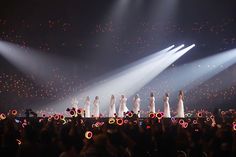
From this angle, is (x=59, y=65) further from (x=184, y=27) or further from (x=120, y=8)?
(x=184, y=27)

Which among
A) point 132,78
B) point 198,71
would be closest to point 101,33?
point 132,78

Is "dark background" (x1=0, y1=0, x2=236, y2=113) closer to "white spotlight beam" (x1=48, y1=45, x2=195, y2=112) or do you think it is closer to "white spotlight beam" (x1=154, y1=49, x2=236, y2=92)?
"white spotlight beam" (x1=154, y1=49, x2=236, y2=92)

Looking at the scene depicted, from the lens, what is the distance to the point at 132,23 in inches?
1006

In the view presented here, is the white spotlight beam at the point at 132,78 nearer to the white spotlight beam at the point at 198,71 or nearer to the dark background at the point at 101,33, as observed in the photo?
Result: the dark background at the point at 101,33

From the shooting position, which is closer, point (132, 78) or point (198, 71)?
point (198, 71)

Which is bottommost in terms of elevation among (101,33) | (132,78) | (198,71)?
(132,78)

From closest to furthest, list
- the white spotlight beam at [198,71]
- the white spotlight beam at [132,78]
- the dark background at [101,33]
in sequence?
the dark background at [101,33], the white spotlight beam at [198,71], the white spotlight beam at [132,78]

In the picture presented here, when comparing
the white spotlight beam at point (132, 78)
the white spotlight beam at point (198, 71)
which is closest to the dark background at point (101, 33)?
the white spotlight beam at point (198, 71)

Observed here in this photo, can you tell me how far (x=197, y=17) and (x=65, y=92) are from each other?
10.7 metres

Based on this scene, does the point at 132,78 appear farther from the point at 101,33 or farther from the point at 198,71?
the point at 198,71

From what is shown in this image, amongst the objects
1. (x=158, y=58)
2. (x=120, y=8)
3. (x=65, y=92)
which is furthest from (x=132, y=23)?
(x=65, y=92)

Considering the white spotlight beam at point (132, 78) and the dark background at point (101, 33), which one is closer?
the dark background at point (101, 33)

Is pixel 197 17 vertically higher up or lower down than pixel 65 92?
higher up

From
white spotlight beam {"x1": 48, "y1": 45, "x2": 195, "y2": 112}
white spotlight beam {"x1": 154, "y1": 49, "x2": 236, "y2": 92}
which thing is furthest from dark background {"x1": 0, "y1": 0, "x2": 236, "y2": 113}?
white spotlight beam {"x1": 48, "y1": 45, "x2": 195, "y2": 112}
